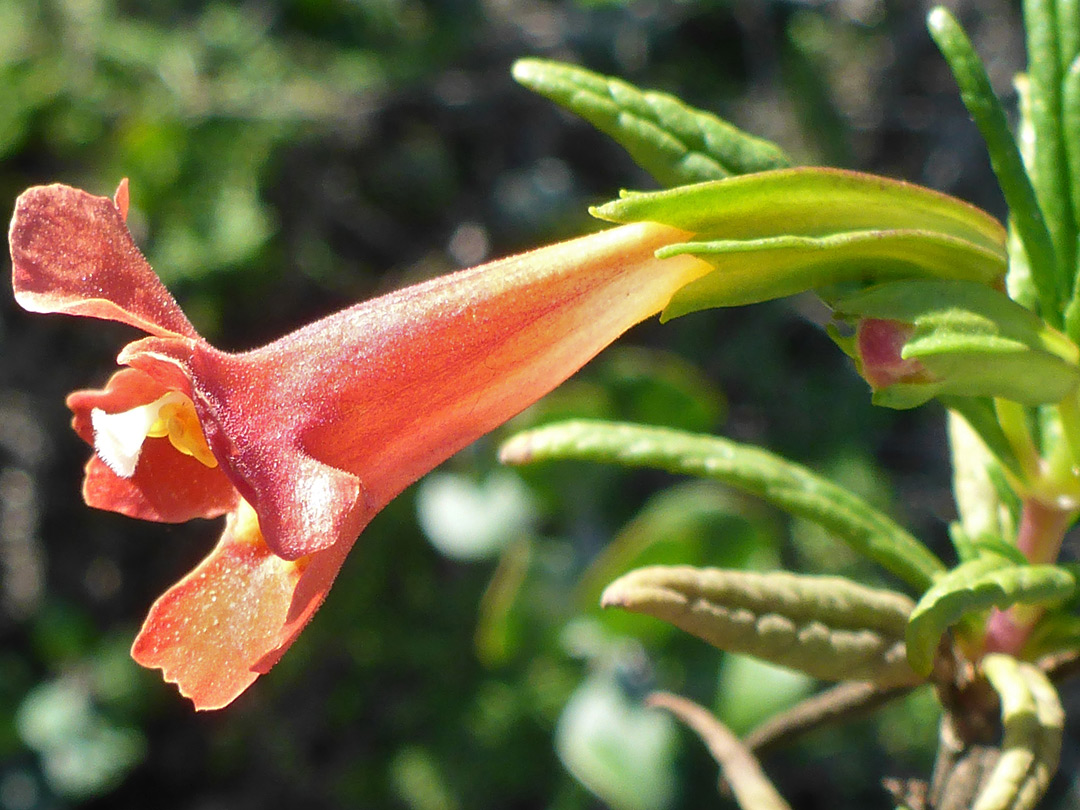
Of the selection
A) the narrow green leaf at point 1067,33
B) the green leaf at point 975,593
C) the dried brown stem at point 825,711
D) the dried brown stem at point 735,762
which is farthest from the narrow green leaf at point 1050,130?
the dried brown stem at point 735,762

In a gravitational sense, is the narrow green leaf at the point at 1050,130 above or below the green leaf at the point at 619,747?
above

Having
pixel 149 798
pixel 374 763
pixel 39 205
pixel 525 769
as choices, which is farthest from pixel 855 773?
pixel 39 205

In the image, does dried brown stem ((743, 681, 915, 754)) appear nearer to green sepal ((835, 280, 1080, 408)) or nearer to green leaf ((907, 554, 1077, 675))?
green leaf ((907, 554, 1077, 675))

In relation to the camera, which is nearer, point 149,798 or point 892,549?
point 892,549

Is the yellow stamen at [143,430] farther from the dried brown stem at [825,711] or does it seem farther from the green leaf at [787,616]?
the dried brown stem at [825,711]

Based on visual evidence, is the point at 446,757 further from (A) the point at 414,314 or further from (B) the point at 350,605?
(A) the point at 414,314

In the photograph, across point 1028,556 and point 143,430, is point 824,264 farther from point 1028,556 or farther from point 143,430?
point 143,430
